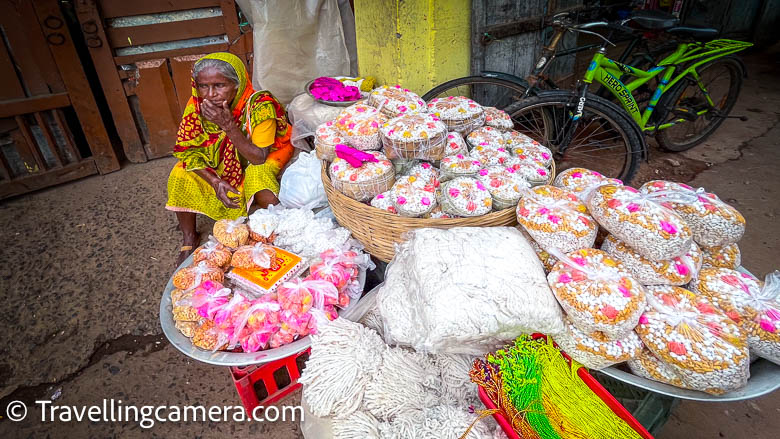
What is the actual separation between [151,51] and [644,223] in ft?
14.1

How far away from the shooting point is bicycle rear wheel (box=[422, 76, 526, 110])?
9.95ft

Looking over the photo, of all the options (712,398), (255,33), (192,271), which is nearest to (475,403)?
(712,398)

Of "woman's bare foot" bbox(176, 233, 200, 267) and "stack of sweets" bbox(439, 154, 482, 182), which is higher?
"stack of sweets" bbox(439, 154, 482, 182)

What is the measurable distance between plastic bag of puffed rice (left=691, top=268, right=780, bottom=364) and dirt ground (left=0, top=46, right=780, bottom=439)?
800mm

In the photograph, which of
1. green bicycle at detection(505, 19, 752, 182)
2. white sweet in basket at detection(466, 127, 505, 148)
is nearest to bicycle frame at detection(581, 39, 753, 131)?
green bicycle at detection(505, 19, 752, 182)

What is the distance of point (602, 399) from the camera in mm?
1245

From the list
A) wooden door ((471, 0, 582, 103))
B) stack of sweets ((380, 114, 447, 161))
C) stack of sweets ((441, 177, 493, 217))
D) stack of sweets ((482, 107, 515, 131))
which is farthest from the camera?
wooden door ((471, 0, 582, 103))

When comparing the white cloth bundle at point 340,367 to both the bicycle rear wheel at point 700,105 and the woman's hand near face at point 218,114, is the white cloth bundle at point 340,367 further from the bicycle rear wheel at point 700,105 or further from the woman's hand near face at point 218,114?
the bicycle rear wheel at point 700,105

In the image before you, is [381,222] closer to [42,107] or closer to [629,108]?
[629,108]

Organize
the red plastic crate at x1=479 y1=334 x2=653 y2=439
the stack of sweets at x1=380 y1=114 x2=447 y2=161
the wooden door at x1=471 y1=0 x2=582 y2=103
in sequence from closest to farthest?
the red plastic crate at x1=479 y1=334 x2=653 y2=439 → the stack of sweets at x1=380 y1=114 x2=447 y2=161 → the wooden door at x1=471 y1=0 x2=582 y2=103

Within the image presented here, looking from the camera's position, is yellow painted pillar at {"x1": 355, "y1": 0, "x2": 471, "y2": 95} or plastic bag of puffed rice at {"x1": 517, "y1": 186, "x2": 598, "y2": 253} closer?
plastic bag of puffed rice at {"x1": 517, "y1": 186, "x2": 598, "y2": 253}

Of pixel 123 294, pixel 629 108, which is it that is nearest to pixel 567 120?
pixel 629 108

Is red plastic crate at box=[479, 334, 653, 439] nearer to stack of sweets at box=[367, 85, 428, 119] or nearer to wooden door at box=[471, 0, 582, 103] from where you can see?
stack of sweets at box=[367, 85, 428, 119]

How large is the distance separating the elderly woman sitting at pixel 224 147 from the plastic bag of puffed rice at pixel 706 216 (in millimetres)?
2200
